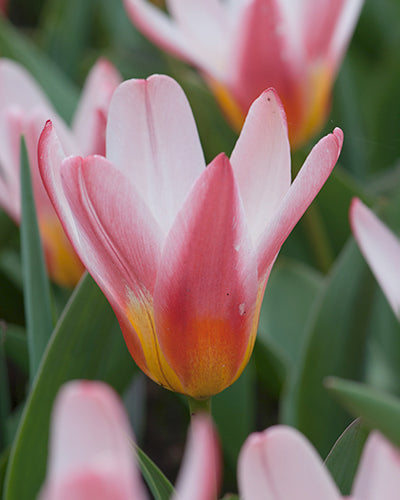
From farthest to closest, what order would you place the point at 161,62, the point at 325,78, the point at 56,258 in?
1. the point at 161,62
2. the point at 325,78
3. the point at 56,258

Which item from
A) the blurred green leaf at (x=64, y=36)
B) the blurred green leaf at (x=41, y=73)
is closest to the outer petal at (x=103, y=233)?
the blurred green leaf at (x=41, y=73)

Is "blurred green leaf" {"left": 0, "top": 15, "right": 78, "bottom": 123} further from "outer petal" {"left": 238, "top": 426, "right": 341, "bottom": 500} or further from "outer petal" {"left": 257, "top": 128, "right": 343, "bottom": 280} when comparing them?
"outer petal" {"left": 238, "top": 426, "right": 341, "bottom": 500}

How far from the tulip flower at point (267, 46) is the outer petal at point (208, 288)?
0.44 m

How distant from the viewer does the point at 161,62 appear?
1279 mm

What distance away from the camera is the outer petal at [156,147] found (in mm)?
414

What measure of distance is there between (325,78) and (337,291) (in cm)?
28

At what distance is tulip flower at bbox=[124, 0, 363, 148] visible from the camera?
0.75 m

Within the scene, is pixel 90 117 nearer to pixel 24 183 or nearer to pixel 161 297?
pixel 24 183

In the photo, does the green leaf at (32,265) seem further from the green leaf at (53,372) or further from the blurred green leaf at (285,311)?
the blurred green leaf at (285,311)

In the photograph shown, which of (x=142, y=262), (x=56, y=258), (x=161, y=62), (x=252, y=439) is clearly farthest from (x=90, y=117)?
(x=161, y=62)

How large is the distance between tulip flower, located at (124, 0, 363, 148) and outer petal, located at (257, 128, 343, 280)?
0.41 meters

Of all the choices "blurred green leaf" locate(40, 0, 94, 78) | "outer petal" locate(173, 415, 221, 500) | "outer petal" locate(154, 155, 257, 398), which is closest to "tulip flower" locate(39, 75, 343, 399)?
"outer petal" locate(154, 155, 257, 398)

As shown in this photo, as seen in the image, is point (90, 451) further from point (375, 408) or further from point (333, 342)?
point (333, 342)

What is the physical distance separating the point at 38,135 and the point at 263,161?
0.27m
